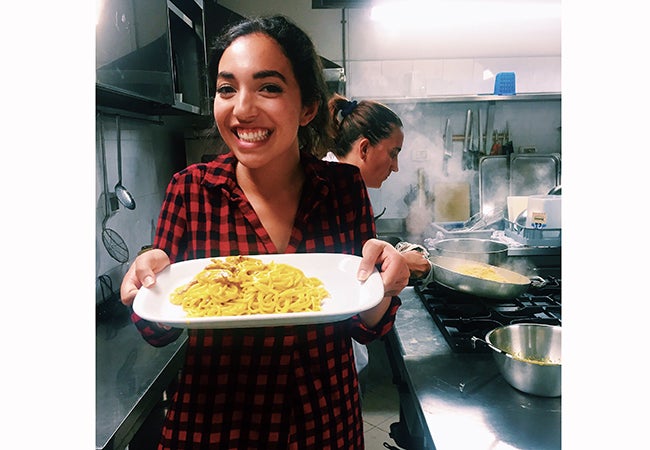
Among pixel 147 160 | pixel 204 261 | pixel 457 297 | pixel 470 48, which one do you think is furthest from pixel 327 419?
pixel 470 48

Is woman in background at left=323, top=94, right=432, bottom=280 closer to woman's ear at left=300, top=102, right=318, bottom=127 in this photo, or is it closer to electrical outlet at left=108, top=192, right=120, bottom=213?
woman's ear at left=300, top=102, right=318, bottom=127

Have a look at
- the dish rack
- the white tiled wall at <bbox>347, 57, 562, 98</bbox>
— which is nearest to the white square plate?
the dish rack

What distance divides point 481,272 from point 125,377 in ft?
3.68

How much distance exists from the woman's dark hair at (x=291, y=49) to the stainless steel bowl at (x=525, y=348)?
0.66m

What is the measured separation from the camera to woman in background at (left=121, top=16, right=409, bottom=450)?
0.82 metres

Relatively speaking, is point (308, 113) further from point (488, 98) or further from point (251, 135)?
point (488, 98)

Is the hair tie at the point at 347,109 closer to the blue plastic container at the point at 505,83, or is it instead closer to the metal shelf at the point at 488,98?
the metal shelf at the point at 488,98

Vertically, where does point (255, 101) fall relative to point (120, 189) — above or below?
above

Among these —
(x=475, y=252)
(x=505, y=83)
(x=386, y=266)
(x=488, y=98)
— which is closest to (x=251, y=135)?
(x=386, y=266)

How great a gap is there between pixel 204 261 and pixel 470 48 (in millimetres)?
3083

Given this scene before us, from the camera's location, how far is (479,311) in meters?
1.40

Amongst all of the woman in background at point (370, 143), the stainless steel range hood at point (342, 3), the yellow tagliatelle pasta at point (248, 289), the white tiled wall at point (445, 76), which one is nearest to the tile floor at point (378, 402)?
the woman in background at point (370, 143)

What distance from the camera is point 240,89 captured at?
815mm
